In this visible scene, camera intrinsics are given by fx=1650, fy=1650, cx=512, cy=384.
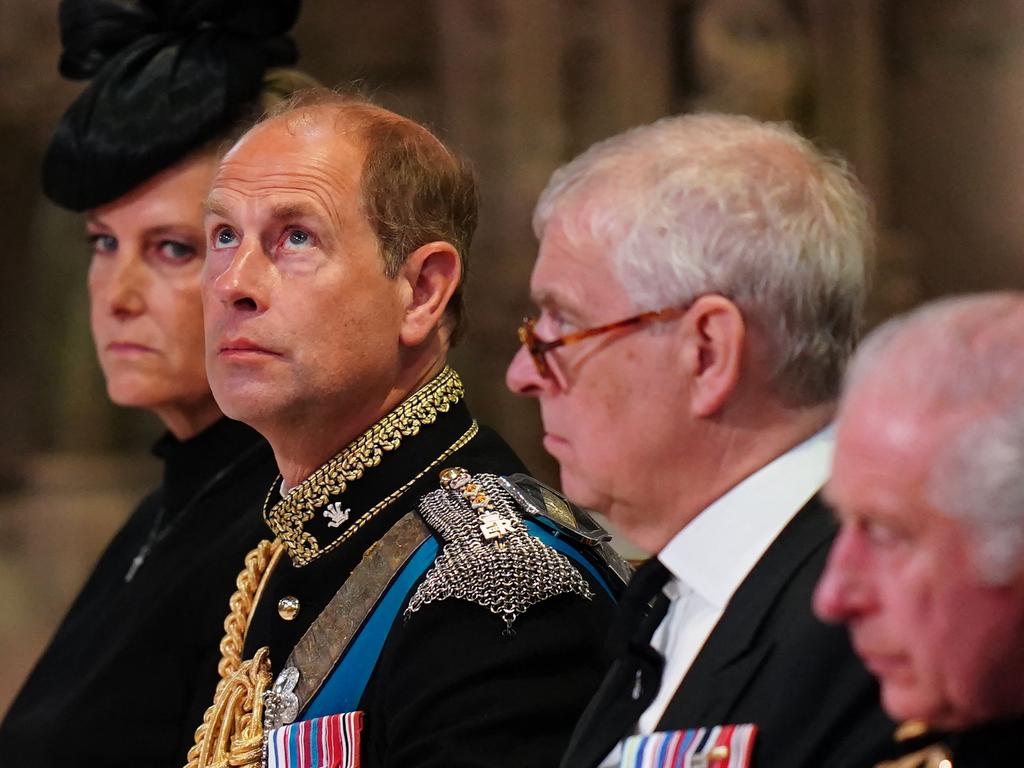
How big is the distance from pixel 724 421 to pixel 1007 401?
0.64 m

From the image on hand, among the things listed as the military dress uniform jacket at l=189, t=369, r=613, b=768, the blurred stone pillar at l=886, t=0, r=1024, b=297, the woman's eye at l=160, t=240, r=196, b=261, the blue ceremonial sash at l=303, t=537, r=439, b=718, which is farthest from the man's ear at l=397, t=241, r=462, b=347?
the blurred stone pillar at l=886, t=0, r=1024, b=297

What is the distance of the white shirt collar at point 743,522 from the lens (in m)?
2.23

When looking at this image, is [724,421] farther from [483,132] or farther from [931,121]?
[483,132]

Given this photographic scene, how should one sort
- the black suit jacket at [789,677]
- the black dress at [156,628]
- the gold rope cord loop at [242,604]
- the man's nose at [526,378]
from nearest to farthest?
1. the black suit jacket at [789,677]
2. the man's nose at [526,378]
3. the gold rope cord loop at [242,604]
4. the black dress at [156,628]

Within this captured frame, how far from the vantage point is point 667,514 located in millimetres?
2299

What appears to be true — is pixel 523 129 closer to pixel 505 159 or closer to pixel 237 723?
pixel 505 159

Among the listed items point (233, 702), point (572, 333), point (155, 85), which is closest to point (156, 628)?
point (233, 702)

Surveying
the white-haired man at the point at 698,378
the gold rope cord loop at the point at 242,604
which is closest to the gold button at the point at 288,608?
the gold rope cord loop at the point at 242,604

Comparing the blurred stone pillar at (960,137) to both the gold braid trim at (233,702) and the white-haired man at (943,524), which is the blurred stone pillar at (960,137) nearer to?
the gold braid trim at (233,702)

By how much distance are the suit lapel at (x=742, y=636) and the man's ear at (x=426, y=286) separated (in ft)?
3.02

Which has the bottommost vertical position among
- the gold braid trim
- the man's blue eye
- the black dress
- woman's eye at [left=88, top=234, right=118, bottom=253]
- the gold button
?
the black dress

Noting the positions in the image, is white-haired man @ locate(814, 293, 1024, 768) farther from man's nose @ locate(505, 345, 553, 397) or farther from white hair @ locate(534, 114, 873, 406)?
man's nose @ locate(505, 345, 553, 397)

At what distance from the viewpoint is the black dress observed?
3.22m

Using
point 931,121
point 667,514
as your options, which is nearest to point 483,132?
point 931,121
